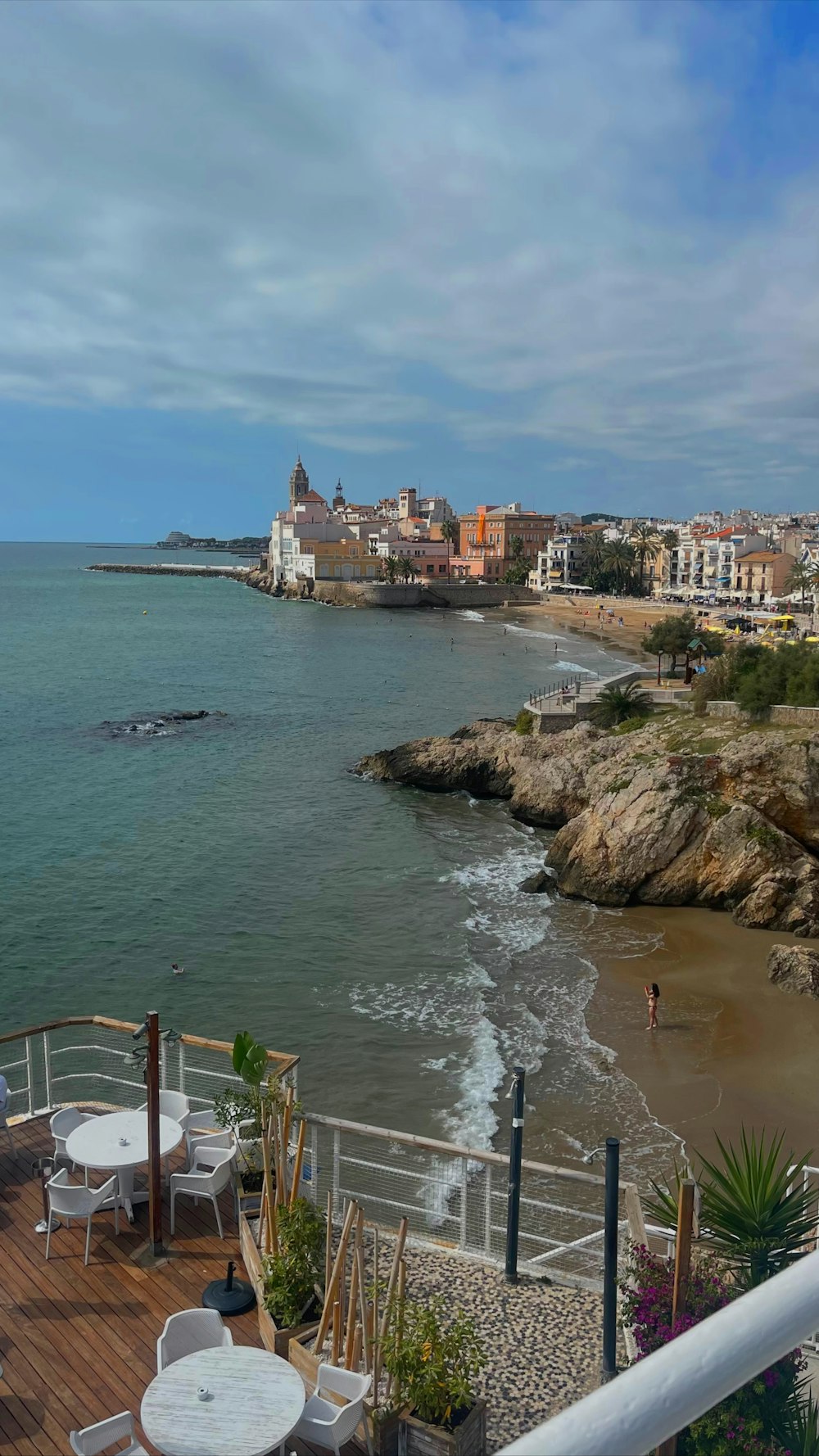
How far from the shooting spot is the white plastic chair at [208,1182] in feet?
29.9

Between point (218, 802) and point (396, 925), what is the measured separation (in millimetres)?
12879

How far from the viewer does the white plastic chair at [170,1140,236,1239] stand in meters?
9.12

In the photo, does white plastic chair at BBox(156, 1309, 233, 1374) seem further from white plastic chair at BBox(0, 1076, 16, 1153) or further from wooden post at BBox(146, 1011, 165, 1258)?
white plastic chair at BBox(0, 1076, 16, 1153)

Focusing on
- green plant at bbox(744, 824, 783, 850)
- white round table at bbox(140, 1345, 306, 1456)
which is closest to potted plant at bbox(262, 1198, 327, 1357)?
white round table at bbox(140, 1345, 306, 1456)

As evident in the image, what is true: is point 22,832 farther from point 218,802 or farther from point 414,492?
point 414,492

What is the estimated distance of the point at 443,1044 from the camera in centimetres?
1858

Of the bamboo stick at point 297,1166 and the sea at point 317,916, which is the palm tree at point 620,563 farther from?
the bamboo stick at point 297,1166

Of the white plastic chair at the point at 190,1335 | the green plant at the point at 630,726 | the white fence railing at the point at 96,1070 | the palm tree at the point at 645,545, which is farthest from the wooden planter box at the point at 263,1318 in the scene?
the palm tree at the point at 645,545

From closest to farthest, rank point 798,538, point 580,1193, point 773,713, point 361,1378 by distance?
point 361,1378 < point 580,1193 < point 773,713 < point 798,538

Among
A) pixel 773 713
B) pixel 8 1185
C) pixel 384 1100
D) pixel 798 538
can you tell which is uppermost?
pixel 798 538

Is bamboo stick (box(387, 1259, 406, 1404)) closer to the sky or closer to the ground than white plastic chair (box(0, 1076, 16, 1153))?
closer to the sky

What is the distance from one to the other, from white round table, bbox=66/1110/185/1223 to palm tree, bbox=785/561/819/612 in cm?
9238

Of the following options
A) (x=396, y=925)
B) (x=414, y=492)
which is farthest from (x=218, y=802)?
(x=414, y=492)

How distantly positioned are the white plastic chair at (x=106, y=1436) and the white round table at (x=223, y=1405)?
210 mm
